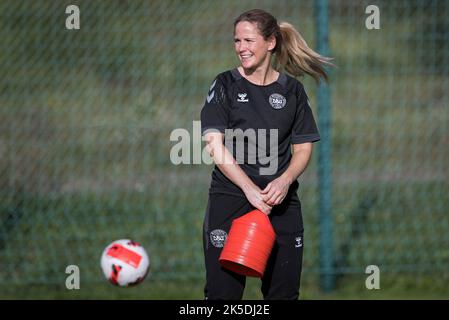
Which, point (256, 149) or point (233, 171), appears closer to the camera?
point (233, 171)

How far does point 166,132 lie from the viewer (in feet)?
23.9

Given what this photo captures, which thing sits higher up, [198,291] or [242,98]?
[242,98]

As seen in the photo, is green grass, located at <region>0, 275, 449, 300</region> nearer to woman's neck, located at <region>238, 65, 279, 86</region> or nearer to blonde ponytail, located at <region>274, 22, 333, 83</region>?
blonde ponytail, located at <region>274, 22, 333, 83</region>

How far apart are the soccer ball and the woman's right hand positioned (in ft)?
3.52

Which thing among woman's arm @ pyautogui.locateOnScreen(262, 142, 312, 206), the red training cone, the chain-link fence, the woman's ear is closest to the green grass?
the chain-link fence

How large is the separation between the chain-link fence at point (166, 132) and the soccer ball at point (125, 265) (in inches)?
66.5

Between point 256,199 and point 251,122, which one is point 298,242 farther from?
point 251,122

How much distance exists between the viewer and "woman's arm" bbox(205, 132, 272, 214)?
14.0ft

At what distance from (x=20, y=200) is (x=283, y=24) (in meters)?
3.18

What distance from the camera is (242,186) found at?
4293mm

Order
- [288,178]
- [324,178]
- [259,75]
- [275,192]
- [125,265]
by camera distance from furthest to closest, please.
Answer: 1. [324,178]
2. [125,265]
3. [259,75]
4. [288,178]
5. [275,192]

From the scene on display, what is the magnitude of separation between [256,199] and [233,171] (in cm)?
19


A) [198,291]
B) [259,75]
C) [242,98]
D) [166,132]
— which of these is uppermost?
[259,75]

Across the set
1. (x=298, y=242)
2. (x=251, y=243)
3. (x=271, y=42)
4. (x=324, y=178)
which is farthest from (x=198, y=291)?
(x=271, y=42)
